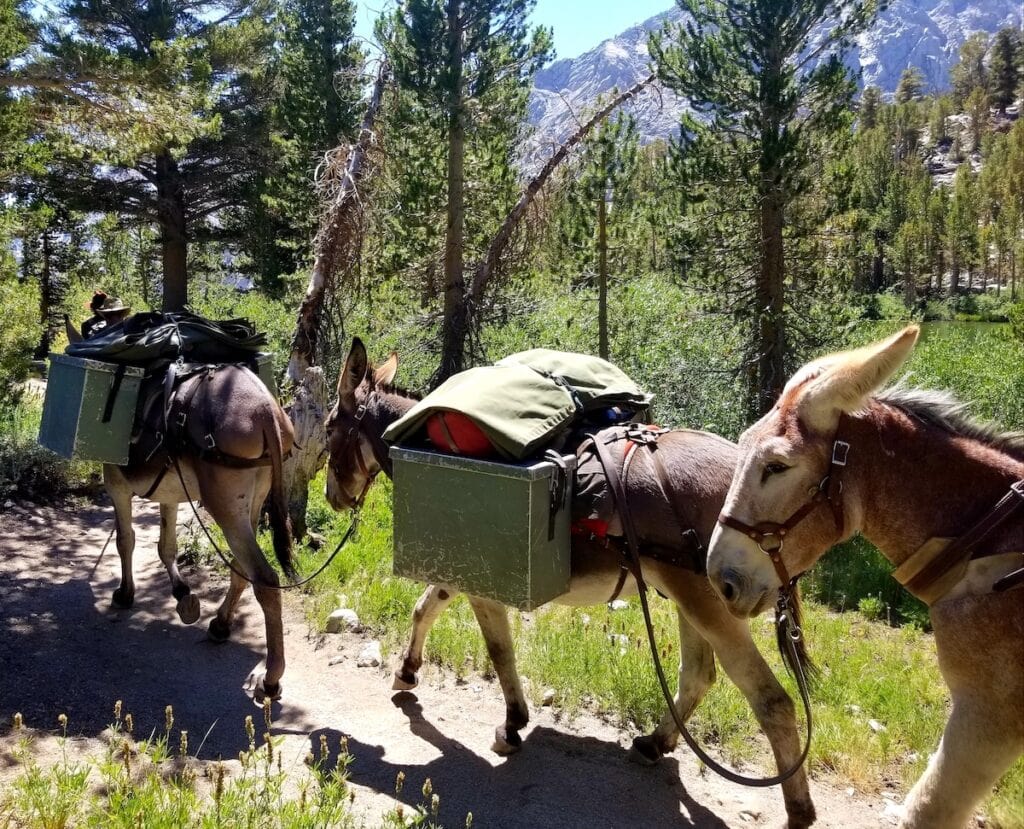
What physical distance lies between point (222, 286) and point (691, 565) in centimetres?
2749

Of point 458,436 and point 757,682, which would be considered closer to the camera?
point 757,682

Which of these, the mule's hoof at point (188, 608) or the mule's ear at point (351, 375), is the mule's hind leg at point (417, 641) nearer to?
the mule's ear at point (351, 375)

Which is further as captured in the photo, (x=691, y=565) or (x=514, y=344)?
(x=514, y=344)

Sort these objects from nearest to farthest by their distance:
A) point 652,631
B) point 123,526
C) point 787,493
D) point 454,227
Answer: point 787,493 → point 652,631 → point 123,526 → point 454,227

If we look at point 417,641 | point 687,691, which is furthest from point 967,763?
point 417,641

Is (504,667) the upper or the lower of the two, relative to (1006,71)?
lower

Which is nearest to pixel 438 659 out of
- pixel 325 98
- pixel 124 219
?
pixel 325 98

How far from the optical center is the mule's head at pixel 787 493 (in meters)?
2.75

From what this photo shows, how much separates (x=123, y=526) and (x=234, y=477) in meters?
1.78

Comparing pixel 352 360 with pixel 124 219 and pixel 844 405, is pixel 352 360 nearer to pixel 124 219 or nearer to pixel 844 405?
pixel 844 405

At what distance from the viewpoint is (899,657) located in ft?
20.0

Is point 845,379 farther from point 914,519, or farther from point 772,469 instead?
point 914,519

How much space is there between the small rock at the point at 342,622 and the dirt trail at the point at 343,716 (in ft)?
0.40

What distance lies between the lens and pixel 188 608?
21.1 feet
